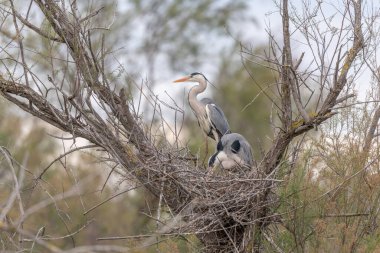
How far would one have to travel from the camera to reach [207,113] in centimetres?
880

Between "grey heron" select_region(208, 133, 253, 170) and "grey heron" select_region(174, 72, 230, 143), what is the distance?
4.38 feet

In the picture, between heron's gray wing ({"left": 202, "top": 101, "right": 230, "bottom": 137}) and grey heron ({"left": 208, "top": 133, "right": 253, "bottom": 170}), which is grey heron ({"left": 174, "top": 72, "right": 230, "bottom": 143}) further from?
Result: grey heron ({"left": 208, "top": 133, "right": 253, "bottom": 170})

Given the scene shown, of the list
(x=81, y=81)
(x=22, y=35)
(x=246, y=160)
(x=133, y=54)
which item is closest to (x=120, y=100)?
(x=81, y=81)

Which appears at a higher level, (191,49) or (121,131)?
(191,49)

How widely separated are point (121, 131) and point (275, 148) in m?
1.09

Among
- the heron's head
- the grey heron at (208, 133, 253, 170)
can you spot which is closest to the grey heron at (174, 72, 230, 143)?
the heron's head

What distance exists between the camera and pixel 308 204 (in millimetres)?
6766

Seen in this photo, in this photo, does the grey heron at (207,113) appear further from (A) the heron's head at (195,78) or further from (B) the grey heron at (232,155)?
(B) the grey heron at (232,155)

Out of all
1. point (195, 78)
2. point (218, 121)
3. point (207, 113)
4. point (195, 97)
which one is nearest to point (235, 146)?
point (218, 121)

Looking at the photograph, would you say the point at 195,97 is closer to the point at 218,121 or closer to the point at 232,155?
the point at 218,121

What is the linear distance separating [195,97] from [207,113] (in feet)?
0.91

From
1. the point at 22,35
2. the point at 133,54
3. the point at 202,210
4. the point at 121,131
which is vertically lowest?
the point at 202,210

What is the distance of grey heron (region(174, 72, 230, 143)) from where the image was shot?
872 centimetres

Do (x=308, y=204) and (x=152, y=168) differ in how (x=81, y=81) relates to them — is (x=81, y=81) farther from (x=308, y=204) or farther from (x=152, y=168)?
(x=308, y=204)
